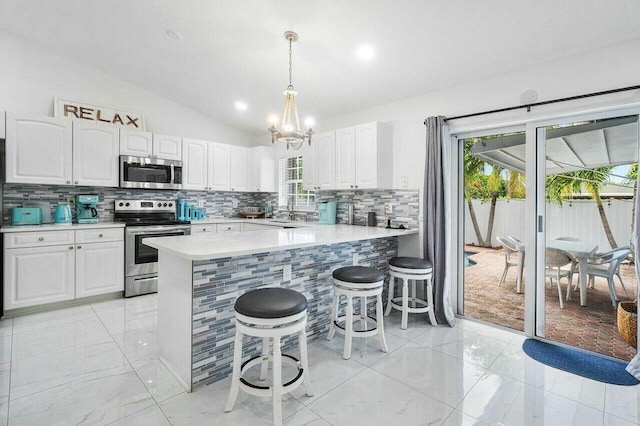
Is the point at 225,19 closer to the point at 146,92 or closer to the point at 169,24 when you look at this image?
the point at 169,24

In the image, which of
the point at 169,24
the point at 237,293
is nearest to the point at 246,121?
the point at 169,24

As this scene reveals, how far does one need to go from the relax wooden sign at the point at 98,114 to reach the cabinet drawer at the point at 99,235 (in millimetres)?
1495

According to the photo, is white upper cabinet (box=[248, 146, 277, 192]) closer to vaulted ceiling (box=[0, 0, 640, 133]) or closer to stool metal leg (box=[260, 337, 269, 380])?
vaulted ceiling (box=[0, 0, 640, 133])

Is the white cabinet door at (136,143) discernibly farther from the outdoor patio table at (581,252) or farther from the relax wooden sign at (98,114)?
the outdoor patio table at (581,252)

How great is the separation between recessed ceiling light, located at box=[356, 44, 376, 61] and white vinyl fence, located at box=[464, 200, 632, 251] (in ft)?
6.30

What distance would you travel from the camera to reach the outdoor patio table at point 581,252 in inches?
111

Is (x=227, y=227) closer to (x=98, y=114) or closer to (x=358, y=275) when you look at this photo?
(x=98, y=114)

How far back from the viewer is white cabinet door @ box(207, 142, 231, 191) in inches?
203

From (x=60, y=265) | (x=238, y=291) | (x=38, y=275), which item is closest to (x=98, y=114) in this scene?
(x=60, y=265)

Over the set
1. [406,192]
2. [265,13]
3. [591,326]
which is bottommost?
[591,326]

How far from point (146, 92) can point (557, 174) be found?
531 centimetres

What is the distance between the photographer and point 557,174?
288 centimetres

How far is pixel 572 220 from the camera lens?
284 centimetres

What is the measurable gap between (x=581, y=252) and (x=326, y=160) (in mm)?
2878
